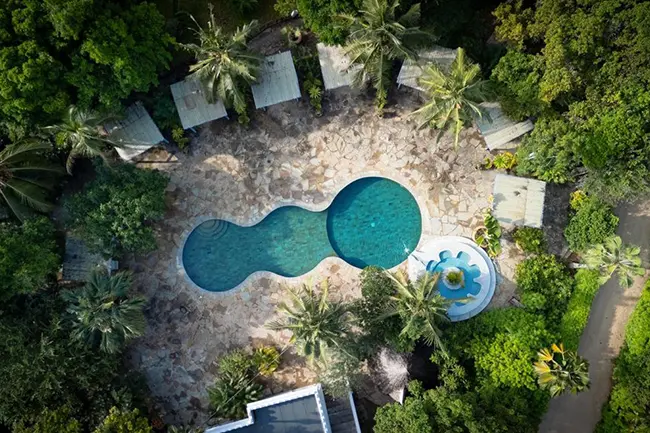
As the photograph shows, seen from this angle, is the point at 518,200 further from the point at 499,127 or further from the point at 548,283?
the point at 548,283

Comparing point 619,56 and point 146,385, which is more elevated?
point 619,56

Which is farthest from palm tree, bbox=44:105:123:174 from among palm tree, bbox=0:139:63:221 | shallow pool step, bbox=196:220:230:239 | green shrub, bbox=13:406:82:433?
green shrub, bbox=13:406:82:433

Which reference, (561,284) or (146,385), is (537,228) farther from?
(146,385)

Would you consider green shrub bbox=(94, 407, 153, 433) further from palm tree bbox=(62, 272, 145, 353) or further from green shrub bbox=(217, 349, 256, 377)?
green shrub bbox=(217, 349, 256, 377)

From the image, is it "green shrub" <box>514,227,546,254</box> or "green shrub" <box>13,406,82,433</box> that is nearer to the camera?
"green shrub" <box>13,406,82,433</box>

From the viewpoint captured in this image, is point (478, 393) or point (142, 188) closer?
point (478, 393)

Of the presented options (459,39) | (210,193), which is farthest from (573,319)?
(210,193)
